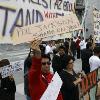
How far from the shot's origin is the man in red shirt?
4379mm

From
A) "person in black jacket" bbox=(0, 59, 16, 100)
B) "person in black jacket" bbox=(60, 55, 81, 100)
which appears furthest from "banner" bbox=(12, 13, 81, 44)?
"person in black jacket" bbox=(0, 59, 16, 100)

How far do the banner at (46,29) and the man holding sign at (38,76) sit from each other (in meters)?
0.20

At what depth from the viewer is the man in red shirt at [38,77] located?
4379mm

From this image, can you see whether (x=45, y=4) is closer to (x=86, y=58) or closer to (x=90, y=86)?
(x=90, y=86)

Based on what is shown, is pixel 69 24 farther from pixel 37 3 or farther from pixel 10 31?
pixel 10 31

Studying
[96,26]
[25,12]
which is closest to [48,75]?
[25,12]

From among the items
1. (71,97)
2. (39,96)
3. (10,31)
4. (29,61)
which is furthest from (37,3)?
(29,61)

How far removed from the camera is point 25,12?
166 inches

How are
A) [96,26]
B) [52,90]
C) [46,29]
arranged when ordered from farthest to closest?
[96,26], [52,90], [46,29]

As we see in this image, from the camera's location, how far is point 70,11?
5188 mm

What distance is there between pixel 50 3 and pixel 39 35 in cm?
60

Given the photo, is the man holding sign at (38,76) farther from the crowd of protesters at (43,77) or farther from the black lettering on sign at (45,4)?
the black lettering on sign at (45,4)

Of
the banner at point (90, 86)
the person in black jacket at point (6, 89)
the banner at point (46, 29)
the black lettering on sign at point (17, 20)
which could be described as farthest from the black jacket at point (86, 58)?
the black lettering on sign at point (17, 20)

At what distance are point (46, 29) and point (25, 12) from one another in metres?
0.33
